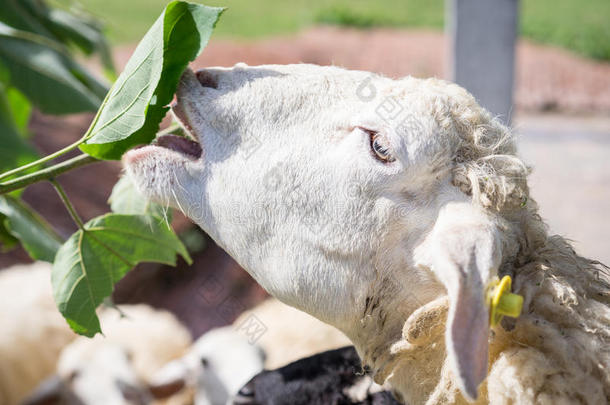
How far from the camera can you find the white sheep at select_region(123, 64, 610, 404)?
1648mm

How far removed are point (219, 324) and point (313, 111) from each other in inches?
185

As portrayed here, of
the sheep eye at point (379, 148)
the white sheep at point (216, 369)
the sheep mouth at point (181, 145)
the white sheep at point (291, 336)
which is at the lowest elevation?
the white sheep at point (216, 369)

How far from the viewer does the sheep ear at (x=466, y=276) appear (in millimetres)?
1430

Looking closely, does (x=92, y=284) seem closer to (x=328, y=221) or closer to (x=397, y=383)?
(x=328, y=221)

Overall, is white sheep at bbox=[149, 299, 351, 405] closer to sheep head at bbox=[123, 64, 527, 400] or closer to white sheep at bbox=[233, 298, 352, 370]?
white sheep at bbox=[233, 298, 352, 370]

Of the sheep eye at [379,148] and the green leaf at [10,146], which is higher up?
the sheep eye at [379,148]

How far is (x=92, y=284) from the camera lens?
202 cm

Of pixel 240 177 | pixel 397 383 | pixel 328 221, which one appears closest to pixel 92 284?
pixel 240 177

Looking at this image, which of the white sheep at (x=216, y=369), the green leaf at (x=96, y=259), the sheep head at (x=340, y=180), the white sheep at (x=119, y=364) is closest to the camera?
the sheep head at (x=340, y=180)

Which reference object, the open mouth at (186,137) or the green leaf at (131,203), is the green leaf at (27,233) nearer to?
the green leaf at (131,203)

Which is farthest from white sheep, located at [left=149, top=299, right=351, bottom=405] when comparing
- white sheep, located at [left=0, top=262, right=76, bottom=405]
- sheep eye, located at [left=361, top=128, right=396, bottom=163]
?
sheep eye, located at [left=361, top=128, right=396, bottom=163]

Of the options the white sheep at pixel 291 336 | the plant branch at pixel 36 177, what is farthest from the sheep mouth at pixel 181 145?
the white sheep at pixel 291 336

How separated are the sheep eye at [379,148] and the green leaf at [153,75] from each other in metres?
0.49

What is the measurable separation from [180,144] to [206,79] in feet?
0.65
